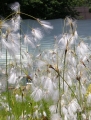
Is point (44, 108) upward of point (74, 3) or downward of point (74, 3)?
downward

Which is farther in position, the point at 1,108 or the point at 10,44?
the point at 1,108

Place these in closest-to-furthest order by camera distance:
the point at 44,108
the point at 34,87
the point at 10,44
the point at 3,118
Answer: the point at 10,44 → the point at 34,87 → the point at 44,108 → the point at 3,118

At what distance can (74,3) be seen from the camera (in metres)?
16.1

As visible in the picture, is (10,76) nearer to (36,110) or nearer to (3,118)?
(36,110)

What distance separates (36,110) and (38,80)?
0.52ft

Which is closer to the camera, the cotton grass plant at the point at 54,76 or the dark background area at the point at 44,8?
the cotton grass plant at the point at 54,76

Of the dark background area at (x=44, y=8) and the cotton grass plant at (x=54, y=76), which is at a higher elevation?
the dark background area at (x=44, y=8)

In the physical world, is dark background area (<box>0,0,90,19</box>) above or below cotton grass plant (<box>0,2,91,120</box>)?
above

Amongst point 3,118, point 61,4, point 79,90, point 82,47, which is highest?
point 61,4

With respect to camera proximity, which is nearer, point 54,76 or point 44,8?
point 54,76

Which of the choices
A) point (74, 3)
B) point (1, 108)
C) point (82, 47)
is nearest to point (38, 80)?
point (82, 47)

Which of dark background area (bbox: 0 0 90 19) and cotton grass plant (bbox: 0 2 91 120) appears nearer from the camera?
cotton grass plant (bbox: 0 2 91 120)

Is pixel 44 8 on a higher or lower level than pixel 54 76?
higher

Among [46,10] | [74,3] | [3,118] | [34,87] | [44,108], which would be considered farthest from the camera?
[74,3]
